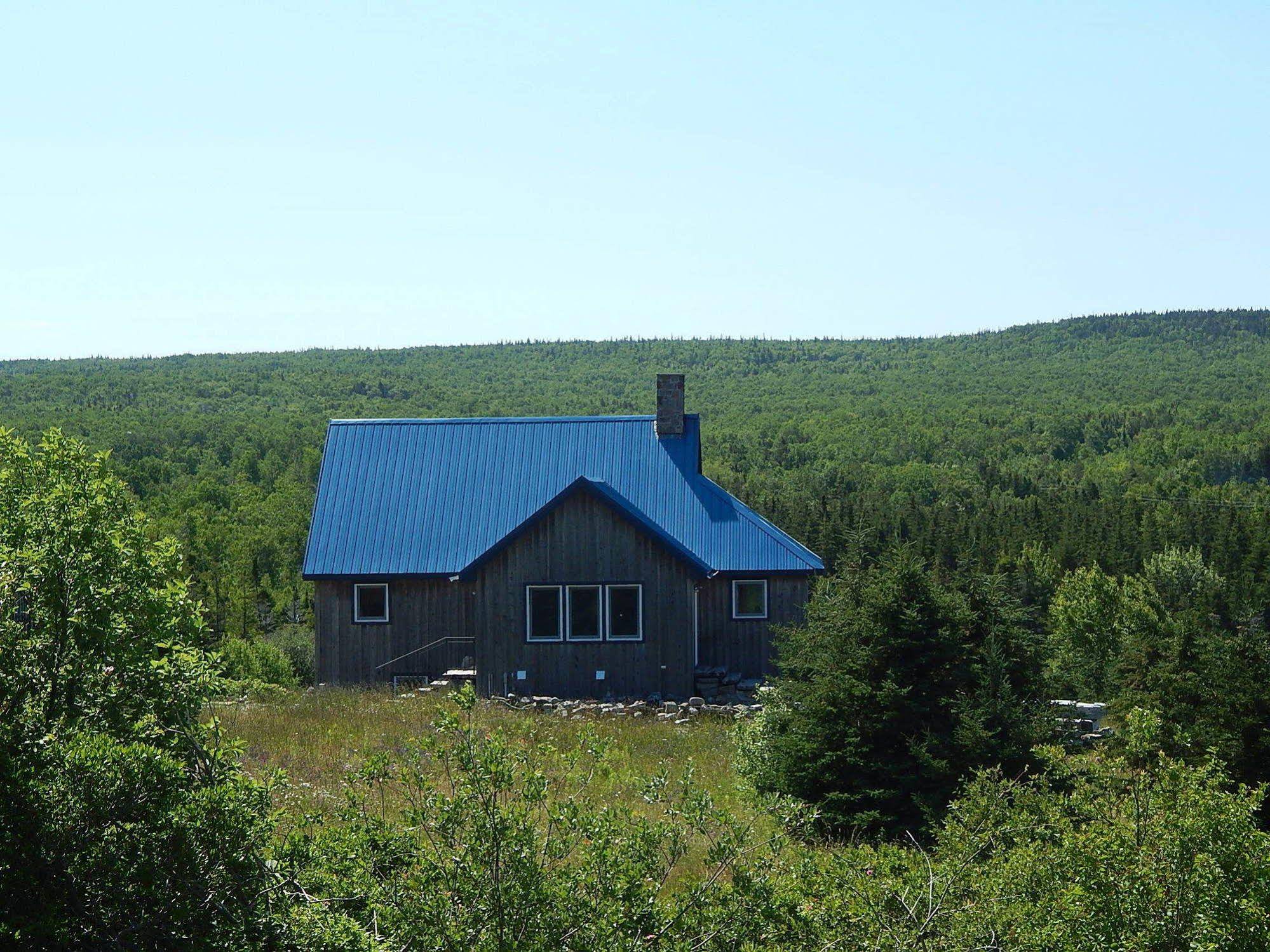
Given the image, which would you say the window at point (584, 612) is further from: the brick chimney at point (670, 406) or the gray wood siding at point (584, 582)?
the brick chimney at point (670, 406)

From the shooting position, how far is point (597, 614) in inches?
998

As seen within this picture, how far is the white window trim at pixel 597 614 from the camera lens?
82.9 feet

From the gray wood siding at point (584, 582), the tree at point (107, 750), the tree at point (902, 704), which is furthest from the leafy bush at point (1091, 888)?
the gray wood siding at point (584, 582)

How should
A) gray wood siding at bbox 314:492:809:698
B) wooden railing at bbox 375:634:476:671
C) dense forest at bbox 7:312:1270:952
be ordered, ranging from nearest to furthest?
dense forest at bbox 7:312:1270:952 < gray wood siding at bbox 314:492:809:698 < wooden railing at bbox 375:634:476:671

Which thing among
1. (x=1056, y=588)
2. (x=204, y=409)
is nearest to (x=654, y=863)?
(x=1056, y=588)

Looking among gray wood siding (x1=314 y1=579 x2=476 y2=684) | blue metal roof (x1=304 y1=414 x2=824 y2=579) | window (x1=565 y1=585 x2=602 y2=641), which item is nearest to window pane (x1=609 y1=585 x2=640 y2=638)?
window (x1=565 y1=585 x2=602 y2=641)

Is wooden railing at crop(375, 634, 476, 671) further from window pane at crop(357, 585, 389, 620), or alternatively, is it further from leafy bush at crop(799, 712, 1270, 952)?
leafy bush at crop(799, 712, 1270, 952)

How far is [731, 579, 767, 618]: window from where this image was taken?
26.8 m

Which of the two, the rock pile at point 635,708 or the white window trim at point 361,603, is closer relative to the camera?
the rock pile at point 635,708


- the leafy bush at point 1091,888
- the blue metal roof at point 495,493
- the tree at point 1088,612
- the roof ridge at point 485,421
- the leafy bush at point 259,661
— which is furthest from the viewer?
the tree at point 1088,612

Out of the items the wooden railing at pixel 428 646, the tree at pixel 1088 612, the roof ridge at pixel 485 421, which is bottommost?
the tree at pixel 1088 612

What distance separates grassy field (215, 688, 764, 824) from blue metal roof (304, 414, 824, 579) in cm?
360

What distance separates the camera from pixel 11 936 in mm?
6578

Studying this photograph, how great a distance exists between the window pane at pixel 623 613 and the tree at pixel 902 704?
424 inches
